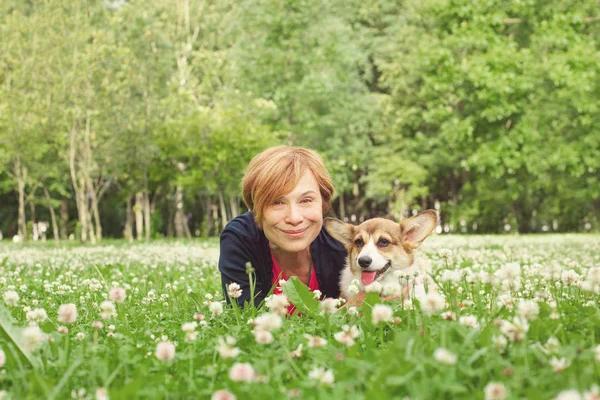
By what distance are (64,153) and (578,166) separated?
22380 millimetres

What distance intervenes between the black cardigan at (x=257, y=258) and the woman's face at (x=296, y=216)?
0.35m

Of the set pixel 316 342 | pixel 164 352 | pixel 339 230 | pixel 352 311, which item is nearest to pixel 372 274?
pixel 339 230

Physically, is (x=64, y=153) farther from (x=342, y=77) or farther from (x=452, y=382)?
(x=452, y=382)

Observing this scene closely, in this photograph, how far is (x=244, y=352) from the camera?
2945 millimetres

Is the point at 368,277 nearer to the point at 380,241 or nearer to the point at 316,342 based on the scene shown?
the point at 380,241

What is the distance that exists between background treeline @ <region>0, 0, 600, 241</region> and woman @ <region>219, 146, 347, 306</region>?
19.7m

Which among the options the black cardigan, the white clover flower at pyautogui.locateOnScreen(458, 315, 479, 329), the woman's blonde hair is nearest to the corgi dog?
the black cardigan

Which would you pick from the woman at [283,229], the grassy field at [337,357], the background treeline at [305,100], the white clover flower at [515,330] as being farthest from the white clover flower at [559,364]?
the background treeline at [305,100]

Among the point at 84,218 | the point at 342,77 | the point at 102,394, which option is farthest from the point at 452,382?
the point at 342,77

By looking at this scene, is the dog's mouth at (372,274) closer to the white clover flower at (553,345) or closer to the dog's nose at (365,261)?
the dog's nose at (365,261)

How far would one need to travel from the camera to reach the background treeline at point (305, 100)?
2514 centimetres

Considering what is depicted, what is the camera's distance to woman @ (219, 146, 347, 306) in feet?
16.0

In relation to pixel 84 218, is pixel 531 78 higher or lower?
higher

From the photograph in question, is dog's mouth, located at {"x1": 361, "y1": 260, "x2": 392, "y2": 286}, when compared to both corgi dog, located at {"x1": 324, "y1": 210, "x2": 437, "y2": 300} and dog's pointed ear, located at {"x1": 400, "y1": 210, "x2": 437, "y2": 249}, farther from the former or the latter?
dog's pointed ear, located at {"x1": 400, "y1": 210, "x2": 437, "y2": 249}
